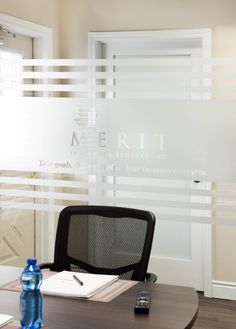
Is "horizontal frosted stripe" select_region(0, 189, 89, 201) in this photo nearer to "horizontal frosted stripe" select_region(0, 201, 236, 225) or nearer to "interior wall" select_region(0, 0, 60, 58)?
"horizontal frosted stripe" select_region(0, 201, 236, 225)

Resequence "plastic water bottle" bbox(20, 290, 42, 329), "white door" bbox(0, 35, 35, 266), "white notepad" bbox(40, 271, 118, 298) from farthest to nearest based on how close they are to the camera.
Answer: "white door" bbox(0, 35, 35, 266) → "white notepad" bbox(40, 271, 118, 298) → "plastic water bottle" bbox(20, 290, 42, 329)

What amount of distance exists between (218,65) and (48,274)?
1.57 meters

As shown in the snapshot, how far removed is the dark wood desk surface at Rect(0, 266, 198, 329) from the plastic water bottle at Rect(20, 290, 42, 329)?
3.8 inches

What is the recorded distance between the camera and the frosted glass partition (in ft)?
10.2

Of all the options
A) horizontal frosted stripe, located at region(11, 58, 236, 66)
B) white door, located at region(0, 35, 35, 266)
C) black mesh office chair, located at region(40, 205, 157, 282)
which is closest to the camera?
black mesh office chair, located at region(40, 205, 157, 282)

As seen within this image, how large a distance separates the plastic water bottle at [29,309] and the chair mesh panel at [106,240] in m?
0.93

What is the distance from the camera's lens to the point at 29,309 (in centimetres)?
150

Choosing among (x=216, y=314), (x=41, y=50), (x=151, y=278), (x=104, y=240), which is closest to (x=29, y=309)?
(x=151, y=278)

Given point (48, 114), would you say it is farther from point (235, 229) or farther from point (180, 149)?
point (235, 229)

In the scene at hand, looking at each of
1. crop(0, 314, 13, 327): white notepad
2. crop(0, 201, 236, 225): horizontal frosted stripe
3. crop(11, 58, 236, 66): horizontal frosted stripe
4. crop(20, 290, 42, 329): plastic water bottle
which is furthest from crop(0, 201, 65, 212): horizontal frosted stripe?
crop(20, 290, 42, 329): plastic water bottle

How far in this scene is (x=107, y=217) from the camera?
2508mm

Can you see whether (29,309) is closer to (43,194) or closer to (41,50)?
(43,194)

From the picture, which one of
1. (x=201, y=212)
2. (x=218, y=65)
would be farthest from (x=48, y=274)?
(x=201, y=212)

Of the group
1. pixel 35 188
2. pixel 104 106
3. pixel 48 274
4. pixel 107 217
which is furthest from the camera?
pixel 35 188
